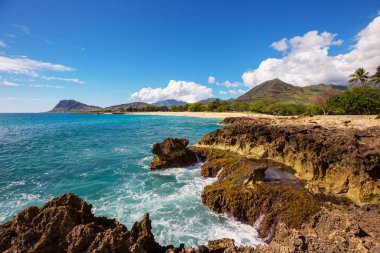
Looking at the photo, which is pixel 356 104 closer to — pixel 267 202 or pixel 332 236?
pixel 267 202

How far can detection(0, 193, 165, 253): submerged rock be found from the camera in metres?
6.60

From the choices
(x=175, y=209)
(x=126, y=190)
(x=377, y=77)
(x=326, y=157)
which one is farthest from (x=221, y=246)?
(x=377, y=77)

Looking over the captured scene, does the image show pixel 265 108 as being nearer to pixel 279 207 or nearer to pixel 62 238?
pixel 279 207

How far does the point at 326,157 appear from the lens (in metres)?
18.5

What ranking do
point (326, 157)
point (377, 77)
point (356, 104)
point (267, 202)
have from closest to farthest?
point (267, 202) < point (326, 157) < point (356, 104) < point (377, 77)

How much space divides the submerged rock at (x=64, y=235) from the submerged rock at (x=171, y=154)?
1892 cm

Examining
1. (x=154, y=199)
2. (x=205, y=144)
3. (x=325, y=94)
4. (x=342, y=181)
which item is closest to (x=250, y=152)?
(x=205, y=144)

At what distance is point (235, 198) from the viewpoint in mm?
16438

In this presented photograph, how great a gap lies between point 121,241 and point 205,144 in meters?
26.4

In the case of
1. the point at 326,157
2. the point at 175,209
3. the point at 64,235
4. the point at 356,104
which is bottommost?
the point at 175,209

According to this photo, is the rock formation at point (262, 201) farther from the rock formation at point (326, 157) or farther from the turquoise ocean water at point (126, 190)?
the rock formation at point (326, 157)

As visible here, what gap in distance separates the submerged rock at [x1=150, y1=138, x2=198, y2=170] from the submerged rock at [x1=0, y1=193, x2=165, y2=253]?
18.9m

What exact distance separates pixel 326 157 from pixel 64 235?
2019 centimetres

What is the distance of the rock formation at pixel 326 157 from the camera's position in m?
15.9
